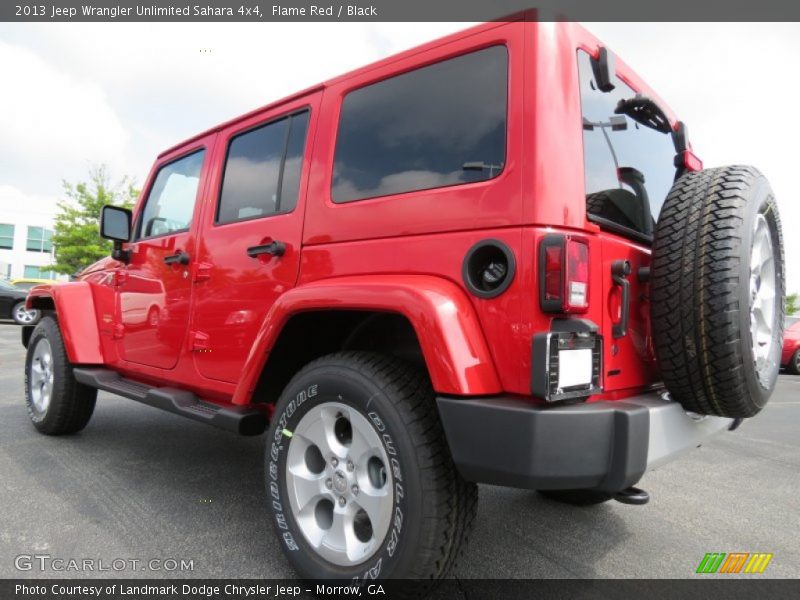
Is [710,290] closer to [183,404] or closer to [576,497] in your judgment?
[576,497]

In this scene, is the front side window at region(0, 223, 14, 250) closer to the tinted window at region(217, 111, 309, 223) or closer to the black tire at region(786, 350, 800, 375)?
the tinted window at region(217, 111, 309, 223)

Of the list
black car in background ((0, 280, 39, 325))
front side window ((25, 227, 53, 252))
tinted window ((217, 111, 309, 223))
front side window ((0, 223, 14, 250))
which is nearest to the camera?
tinted window ((217, 111, 309, 223))

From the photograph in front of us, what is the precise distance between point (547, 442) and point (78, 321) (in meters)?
3.45

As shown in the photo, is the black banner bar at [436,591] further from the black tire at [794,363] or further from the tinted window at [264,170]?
the black tire at [794,363]

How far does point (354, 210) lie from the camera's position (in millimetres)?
2082

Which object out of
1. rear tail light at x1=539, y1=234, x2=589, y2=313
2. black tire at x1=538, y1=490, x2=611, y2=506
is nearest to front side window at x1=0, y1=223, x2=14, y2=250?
black tire at x1=538, y1=490, x2=611, y2=506

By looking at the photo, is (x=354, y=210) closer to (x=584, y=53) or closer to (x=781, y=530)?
(x=584, y=53)

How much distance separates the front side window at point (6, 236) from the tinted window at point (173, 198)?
48.8 metres

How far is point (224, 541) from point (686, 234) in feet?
7.45

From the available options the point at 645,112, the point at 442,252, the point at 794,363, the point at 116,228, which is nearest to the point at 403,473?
the point at 442,252

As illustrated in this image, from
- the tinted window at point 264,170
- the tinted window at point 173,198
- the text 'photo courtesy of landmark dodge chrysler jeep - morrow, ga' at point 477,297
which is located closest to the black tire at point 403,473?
the text 'photo courtesy of landmark dodge chrysler jeep - morrow, ga' at point 477,297

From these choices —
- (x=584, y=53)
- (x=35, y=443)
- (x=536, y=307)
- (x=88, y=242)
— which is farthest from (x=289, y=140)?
(x=88, y=242)

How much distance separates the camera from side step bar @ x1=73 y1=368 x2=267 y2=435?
2334 millimetres

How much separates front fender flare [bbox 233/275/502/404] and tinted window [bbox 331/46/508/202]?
0.40m
